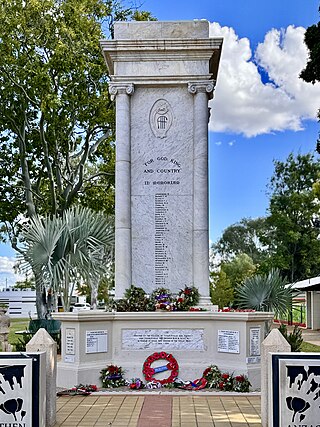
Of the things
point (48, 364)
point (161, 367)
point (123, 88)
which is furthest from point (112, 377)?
point (123, 88)

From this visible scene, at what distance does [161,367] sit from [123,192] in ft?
12.7

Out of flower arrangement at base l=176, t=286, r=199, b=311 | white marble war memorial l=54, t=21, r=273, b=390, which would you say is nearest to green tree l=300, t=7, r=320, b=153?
white marble war memorial l=54, t=21, r=273, b=390

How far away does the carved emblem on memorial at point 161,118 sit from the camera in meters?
15.5

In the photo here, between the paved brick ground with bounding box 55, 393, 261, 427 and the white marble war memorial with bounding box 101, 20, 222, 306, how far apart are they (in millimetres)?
3198

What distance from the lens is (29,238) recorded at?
17219 mm

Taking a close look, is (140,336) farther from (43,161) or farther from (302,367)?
(43,161)

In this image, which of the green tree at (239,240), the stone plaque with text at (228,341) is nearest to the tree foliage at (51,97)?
the stone plaque with text at (228,341)

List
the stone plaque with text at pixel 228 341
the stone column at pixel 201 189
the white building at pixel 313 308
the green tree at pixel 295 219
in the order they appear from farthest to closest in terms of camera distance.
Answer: the green tree at pixel 295 219 < the white building at pixel 313 308 < the stone column at pixel 201 189 < the stone plaque with text at pixel 228 341

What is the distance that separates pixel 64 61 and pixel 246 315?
50.5 ft

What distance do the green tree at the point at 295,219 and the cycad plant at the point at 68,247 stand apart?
106 ft

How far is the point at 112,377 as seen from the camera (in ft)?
43.7

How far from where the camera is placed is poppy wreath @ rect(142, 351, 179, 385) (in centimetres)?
1344

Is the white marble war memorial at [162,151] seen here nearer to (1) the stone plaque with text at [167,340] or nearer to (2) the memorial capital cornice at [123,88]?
(2) the memorial capital cornice at [123,88]

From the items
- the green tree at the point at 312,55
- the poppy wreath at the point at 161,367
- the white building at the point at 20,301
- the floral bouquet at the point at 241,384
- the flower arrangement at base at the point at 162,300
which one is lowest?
the white building at the point at 20,301
